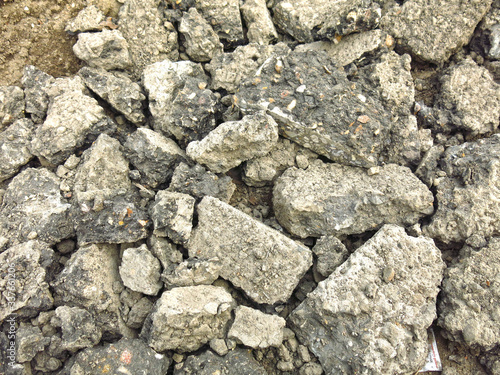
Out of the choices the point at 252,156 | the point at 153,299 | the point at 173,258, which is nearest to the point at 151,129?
the point at 252,156

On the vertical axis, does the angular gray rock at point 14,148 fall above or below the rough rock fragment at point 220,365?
above

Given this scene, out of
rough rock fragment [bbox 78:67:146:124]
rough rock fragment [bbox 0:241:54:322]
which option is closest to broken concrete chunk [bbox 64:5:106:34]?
rough rock fragment [bbox 78:67:146:124]

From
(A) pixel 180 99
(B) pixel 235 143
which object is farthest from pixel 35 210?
(B) pixel 235 143

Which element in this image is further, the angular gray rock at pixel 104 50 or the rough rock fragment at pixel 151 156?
the angular gray rock at pixel 104 50

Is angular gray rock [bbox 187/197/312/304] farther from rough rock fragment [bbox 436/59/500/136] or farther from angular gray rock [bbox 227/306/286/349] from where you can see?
rough rock fragment [bbox 436/59/500/136]

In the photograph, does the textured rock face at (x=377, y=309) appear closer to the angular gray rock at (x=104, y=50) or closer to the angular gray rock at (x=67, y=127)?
the angular gray rock at (x=67, y=127)

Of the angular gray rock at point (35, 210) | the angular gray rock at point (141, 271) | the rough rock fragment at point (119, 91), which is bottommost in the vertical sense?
the angular gray rock at point (35, 210)

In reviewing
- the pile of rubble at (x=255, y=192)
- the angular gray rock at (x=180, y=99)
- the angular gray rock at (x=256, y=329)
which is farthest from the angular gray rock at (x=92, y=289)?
the angular gray rock at (x=180, y=99)
